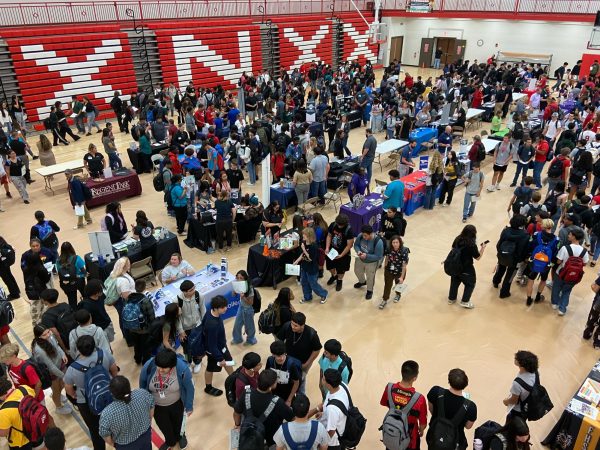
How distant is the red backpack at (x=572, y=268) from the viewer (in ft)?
22.4

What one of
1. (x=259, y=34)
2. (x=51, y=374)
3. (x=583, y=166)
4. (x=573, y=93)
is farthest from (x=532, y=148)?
(x=259, y=34)

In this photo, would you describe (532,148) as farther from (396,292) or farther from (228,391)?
(228,391)

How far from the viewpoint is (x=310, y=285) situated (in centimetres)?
776

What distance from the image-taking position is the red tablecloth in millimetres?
11214

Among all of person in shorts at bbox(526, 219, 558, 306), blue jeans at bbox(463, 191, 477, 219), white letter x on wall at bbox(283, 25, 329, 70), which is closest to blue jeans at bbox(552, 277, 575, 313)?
person in shorts at bbox(526, 219, 558, 306)

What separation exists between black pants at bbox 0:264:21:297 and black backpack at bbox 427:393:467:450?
22.2ft

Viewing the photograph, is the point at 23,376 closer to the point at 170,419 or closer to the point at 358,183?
the point at 170,419

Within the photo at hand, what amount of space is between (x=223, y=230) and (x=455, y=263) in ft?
14.7

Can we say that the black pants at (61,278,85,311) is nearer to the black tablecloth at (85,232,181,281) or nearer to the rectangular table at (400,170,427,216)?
the black tablecloth at (85,232,181,281)

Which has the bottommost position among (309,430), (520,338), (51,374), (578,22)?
(520,338)

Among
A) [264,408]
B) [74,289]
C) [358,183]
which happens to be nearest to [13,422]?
[264,408]

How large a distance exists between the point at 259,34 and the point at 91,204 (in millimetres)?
17204

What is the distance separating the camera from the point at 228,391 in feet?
14.7

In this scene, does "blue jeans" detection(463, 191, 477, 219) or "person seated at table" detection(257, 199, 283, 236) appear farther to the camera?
"blue jeans" detection(463, 191, 477, 219)
